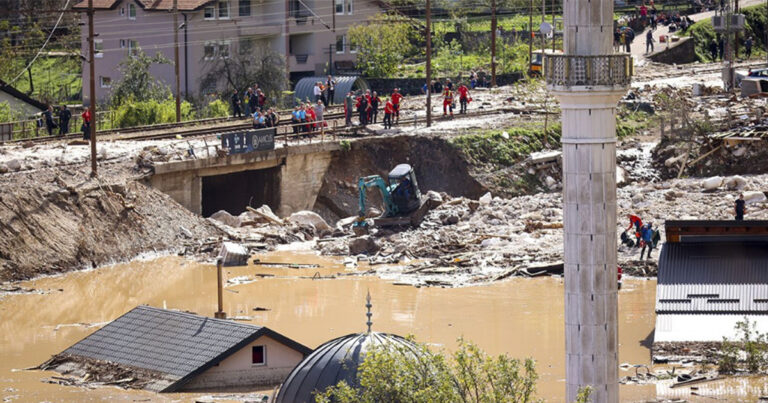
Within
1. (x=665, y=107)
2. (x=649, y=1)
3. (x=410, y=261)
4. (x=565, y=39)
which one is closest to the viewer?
(x=565, y=39)

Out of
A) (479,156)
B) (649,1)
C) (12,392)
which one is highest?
(649,1)

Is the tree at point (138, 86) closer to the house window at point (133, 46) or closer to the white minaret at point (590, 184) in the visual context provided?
the house window at point (133, 46)

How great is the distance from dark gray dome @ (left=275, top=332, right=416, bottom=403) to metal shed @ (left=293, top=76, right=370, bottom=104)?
44.3 m

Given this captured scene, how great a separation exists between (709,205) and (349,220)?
1171 cm

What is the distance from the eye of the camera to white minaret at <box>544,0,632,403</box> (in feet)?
80.3

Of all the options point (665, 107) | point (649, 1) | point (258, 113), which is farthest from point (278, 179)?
point (649, 1)

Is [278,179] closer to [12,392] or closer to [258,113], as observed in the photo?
[258,113]

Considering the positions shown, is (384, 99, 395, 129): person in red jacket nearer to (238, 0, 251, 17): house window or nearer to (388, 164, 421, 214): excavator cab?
(388, 164, 421, 214): excavator cab

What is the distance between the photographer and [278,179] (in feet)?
181

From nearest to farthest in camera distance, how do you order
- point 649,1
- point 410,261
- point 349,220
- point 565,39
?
point 565,39
point 410,261
point 349,220
point 649,1

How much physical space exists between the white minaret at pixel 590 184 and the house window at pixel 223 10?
164 ft

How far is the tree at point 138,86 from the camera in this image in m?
64.2

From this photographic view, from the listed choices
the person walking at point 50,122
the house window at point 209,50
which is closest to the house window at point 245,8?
the house window at point 209,50

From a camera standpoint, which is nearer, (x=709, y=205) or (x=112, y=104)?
(x=709, y=205)
